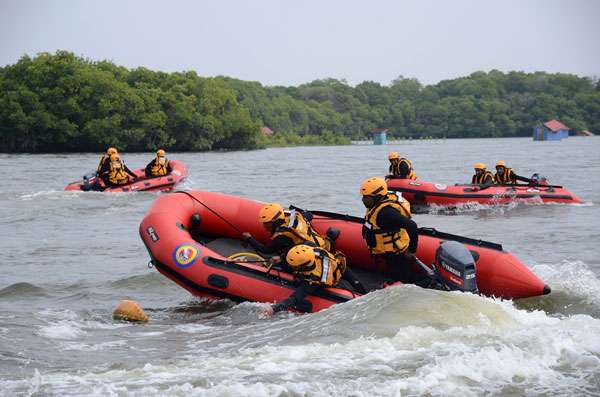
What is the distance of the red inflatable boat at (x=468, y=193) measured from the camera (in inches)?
557

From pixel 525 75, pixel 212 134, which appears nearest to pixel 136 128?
pixel 212 134

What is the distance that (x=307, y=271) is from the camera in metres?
6.48

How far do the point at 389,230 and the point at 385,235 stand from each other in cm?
6

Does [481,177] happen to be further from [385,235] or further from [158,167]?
[385,235]

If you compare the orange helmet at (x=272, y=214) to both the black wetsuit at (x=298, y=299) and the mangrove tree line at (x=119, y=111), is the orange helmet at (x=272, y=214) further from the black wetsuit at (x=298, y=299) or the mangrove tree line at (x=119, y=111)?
the mangrove tree line at (x=119, y=111)

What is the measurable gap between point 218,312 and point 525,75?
3180 inches

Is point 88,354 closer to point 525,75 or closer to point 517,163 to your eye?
point 517,163

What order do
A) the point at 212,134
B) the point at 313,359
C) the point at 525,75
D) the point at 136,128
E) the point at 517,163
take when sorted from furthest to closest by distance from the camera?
the point at 525,75
the point at 212,134
the point at 136,128
the point at 517,163
the point at 313,359

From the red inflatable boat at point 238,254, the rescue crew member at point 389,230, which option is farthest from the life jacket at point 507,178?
the rescue crew member at point 389,230

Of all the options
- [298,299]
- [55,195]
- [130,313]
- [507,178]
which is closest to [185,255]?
[130,313]

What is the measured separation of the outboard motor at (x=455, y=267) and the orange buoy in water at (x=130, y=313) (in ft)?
8.42

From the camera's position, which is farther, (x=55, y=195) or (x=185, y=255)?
(x=55, y=195)

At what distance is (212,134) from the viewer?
153 feet

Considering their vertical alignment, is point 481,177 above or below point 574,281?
above
